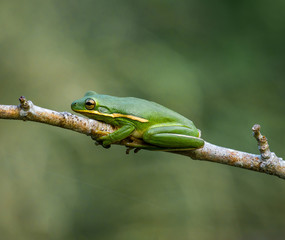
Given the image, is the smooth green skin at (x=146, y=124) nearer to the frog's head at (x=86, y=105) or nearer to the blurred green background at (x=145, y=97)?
the frog's head at (x=86, y=105)

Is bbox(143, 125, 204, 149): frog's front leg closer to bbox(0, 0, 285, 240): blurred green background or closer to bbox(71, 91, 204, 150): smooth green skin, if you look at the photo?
bbox(71, 91, 204, 150): smooth green skin

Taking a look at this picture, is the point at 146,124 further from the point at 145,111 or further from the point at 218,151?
the point at 218,151

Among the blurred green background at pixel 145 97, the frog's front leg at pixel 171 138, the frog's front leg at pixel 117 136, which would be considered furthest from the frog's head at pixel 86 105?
the blurred green background at pixel 145 97

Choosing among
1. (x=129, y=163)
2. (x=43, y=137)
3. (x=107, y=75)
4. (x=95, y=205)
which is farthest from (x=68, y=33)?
(x=95, y=205)

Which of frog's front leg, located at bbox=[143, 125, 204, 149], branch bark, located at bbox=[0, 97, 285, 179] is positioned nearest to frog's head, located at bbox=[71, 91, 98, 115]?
branch bark, located at bbox=[0, 97, 285, 179]

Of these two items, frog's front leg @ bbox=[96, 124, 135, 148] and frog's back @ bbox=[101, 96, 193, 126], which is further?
frog's back @ bbox=[101, 96, 193, 126]

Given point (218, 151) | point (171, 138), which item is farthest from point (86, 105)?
point (218, 151)

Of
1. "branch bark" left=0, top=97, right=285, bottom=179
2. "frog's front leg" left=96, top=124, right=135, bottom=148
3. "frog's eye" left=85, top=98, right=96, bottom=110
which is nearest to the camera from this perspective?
"branch bark" left=0, top=97, right=285, bottom=179
